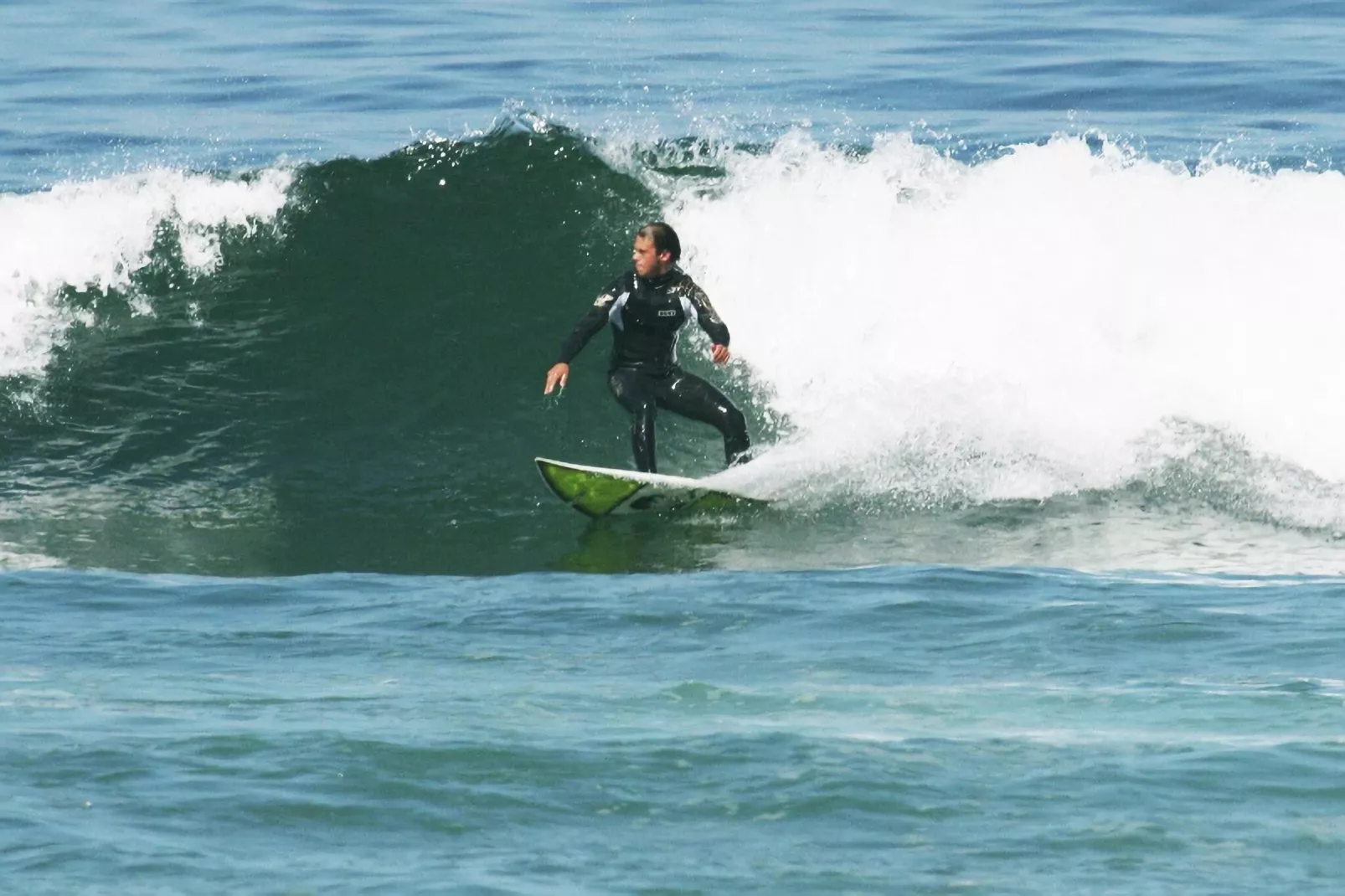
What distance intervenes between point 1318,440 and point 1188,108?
→ 7695 mm

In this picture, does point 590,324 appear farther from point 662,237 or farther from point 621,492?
point 621,492

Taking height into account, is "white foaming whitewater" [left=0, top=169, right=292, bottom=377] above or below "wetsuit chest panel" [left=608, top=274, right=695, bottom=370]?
above

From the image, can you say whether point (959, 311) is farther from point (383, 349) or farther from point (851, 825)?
point (851, 825)

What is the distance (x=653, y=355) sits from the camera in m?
9.93

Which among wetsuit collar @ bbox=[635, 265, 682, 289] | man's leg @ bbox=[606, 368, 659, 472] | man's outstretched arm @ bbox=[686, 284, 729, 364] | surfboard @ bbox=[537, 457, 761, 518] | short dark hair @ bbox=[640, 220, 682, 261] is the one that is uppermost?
short dark hair @ bbox=[640, 220, 682, 261]

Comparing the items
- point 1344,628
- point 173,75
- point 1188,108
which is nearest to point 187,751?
point 1344,628

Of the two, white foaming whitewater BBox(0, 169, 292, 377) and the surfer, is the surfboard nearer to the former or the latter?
the surfer

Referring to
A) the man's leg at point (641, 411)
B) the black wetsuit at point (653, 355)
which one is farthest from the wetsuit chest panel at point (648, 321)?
the man's leg at point (641, 411)

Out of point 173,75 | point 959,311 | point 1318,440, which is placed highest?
point 173,75

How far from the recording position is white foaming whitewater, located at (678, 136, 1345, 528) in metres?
10.7

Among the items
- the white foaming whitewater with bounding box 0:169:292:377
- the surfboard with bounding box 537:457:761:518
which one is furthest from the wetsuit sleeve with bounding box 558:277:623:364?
the white foaming whitewater with bounding box 0:169:292:377

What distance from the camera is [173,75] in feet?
69.5

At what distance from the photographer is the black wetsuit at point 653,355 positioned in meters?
9.85

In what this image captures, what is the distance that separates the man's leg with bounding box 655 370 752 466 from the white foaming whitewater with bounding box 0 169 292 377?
4.79 metres
